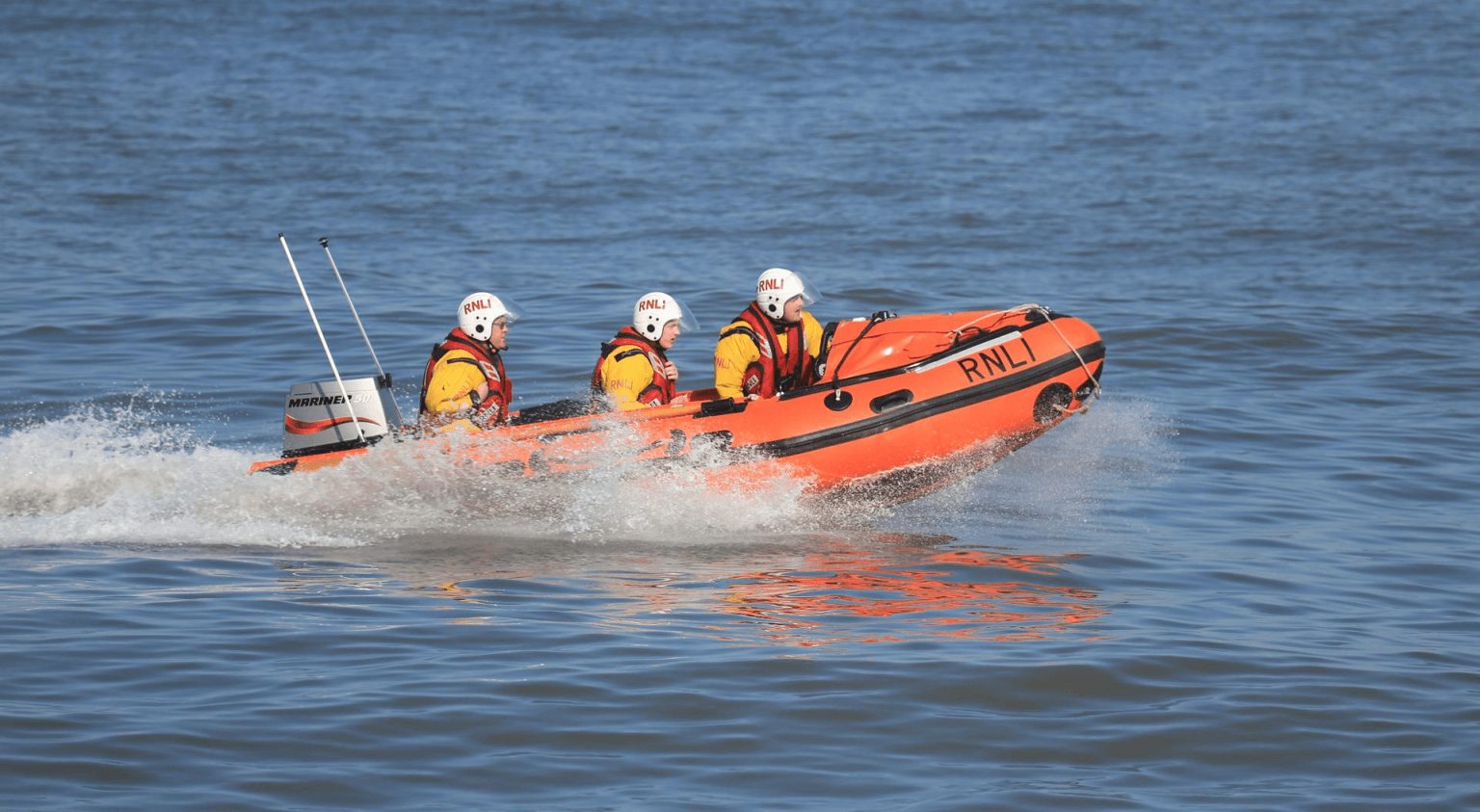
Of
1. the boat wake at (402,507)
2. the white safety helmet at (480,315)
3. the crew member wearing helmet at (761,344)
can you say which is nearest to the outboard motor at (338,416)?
the boat wake at (402,507)

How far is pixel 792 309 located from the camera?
6.99 m

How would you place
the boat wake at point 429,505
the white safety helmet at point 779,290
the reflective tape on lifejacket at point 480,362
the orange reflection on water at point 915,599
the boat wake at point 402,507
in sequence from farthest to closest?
the white safety helmet at point 779,290, the reflective tape on lifejacket at point 480,362, the boat wake at point 429,505, the boat wake at point 402,507, the orange reflection on water at point 915,599

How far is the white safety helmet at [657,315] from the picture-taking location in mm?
6691

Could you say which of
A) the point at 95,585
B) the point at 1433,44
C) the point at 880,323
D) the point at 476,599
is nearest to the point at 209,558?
the point at 95,585

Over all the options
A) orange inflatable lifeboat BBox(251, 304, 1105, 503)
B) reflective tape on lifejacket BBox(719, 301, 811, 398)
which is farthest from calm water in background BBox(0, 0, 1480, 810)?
reflective tape on lifejacket BBox(719, 301, 811, 398)

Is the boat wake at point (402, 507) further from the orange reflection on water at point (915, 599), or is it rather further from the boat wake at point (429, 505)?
the orange reflection on water at point (915, 599)

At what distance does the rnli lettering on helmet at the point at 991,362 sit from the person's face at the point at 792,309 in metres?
0.79

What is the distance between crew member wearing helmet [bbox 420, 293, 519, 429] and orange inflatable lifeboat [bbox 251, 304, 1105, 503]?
114 mm

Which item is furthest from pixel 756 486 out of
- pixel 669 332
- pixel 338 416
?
pixel 338 416

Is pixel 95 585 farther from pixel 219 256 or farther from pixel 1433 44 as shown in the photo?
pixel 1433 44

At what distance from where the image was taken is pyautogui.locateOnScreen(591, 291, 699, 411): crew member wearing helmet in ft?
21.9

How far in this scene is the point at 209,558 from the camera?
19.6ft

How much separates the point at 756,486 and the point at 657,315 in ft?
2.86

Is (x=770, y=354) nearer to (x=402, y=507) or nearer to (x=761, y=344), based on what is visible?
(x=761, y=344)
